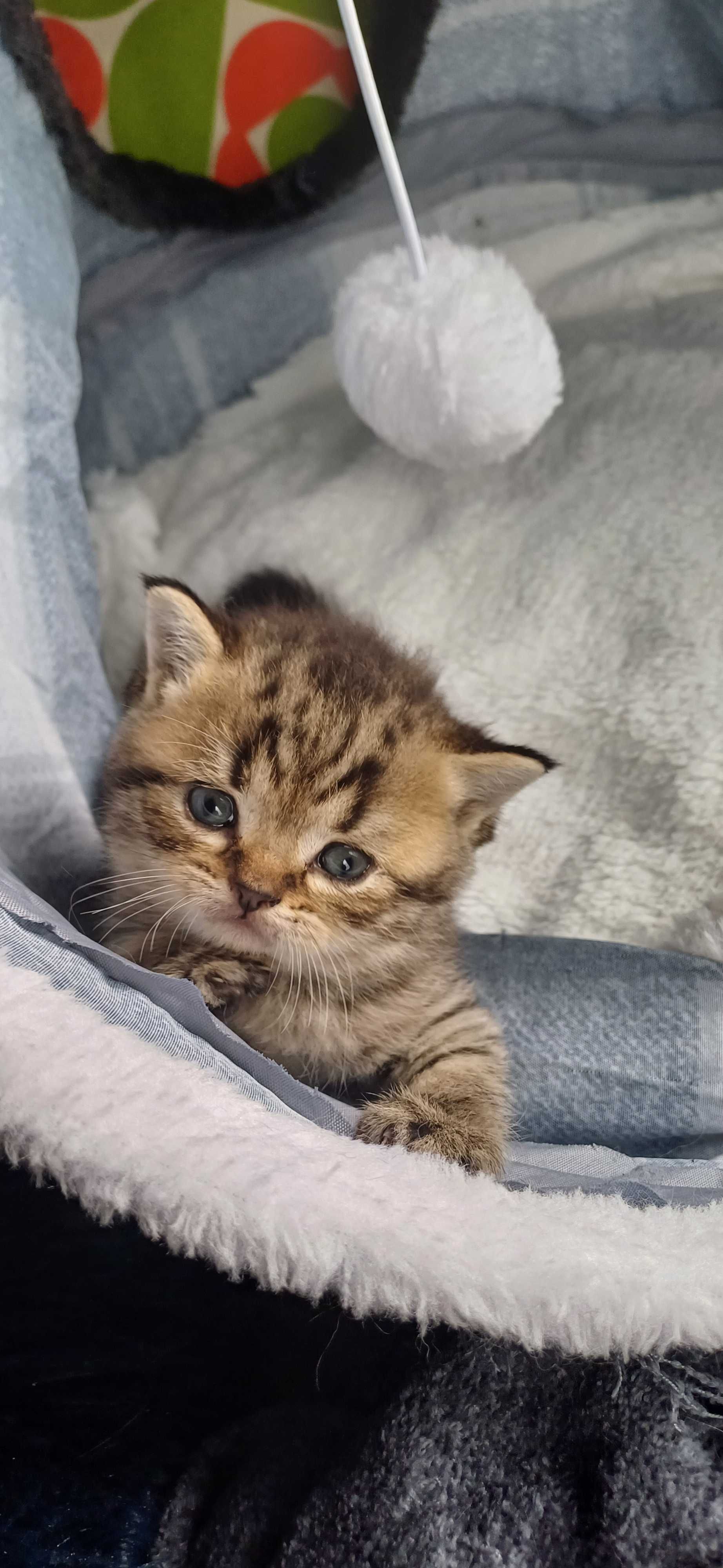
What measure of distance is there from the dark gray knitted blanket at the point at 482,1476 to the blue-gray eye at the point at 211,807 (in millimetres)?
482

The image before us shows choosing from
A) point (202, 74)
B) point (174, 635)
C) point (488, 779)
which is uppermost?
point (202, 74)

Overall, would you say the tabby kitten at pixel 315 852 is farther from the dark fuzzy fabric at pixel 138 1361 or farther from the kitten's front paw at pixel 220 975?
the dark fuzzy fabric at pixel 138 1361

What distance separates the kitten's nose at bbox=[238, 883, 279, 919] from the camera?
96 cm

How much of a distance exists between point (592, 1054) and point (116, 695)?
2.72 feet

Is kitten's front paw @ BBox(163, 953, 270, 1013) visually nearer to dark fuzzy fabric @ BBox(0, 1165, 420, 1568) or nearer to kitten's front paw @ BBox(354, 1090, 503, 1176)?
kitten's front paw @ BBox(354, 1090, 503, 1176)

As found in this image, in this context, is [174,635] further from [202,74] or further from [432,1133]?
[202,74]

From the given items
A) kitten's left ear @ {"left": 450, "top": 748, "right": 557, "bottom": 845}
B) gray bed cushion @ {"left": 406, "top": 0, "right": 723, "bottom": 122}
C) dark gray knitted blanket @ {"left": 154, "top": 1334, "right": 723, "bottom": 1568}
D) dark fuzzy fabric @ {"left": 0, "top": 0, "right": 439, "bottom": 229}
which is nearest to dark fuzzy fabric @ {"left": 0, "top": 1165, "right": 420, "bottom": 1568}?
dark gray knitted blanket @ {"left": 154, "top": 1334, "right": 723, "bottom": 1568}

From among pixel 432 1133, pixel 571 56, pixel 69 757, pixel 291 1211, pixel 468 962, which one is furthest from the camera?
pixel 571 56

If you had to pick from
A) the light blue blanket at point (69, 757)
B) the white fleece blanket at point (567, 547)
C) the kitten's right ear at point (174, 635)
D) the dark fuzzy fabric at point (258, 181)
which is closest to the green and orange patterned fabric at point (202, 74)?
the dark fuzzy fabric at point (258, 181)

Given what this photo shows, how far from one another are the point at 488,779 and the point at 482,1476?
1.93 feet

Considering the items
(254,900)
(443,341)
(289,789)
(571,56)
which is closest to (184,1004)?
(254,900)

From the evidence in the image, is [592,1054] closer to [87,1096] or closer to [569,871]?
[569,871]

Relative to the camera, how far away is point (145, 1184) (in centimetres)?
70

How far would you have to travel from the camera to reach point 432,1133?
951mm
